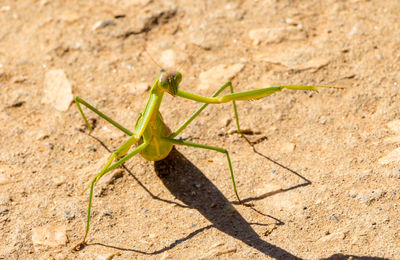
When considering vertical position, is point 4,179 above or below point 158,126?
below

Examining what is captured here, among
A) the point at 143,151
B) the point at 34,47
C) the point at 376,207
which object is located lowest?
the point at 376,207

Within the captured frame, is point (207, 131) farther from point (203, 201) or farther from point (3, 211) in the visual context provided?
point (3, 211)

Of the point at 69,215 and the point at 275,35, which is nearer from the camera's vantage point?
the point at 69,215

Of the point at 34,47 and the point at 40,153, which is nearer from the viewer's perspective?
the point at 40,153

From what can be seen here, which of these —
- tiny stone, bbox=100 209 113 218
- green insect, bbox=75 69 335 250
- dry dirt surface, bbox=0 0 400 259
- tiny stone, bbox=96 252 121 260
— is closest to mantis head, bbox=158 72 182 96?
green insect, bbox=75 69 335 250

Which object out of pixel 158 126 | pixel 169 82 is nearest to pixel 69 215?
pixel 158 126

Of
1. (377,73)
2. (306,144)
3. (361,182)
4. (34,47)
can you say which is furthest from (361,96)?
(34,47)

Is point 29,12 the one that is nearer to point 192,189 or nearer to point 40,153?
point 40,153

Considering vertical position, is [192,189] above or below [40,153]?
below

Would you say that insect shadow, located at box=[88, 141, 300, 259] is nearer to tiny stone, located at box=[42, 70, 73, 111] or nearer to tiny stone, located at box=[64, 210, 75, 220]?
tiny stone, located at box=[64, 210, 75, 220]
